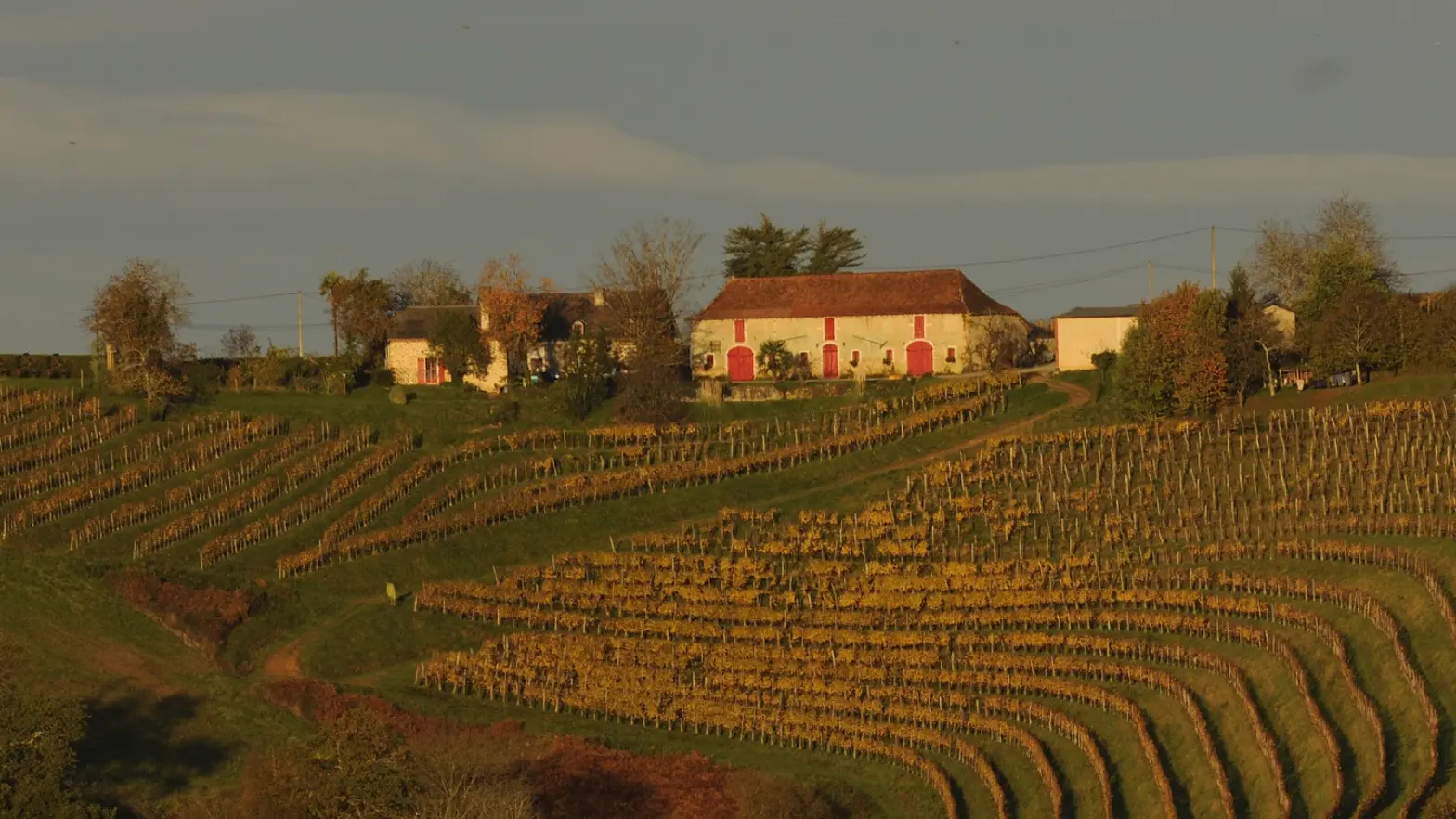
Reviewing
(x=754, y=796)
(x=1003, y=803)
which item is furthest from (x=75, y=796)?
(x=1003, y=803)

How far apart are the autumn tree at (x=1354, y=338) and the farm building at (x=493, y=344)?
33.0 m

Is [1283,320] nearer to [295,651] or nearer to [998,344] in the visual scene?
[998,344]

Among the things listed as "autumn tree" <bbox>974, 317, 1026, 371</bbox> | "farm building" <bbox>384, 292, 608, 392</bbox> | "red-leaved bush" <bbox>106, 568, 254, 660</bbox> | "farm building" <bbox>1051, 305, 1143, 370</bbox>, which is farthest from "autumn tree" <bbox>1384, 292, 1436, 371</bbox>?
"red-leaved bush" <bbox>106, 568, 254, 660</bbox>

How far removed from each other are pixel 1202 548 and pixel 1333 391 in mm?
20001

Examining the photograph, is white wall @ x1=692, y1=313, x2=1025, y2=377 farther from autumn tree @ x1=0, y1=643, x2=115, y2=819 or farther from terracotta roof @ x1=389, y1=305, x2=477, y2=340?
autumn tree @ x1=0, y1=643, x2=115, y2=819

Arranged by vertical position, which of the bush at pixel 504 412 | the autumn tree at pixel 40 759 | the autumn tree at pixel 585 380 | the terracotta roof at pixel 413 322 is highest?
the terracotta roof at pixel 413 322

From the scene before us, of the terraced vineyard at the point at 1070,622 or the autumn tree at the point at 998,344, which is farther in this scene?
the autumn tree at the point at 998,344

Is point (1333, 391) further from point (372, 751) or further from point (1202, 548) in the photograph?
point (372, 751)

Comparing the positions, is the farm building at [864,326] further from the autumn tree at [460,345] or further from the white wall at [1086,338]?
the autumn tree at [460,345]

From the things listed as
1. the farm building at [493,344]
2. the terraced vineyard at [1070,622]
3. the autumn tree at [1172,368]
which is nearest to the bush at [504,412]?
the farm building at [493,344]

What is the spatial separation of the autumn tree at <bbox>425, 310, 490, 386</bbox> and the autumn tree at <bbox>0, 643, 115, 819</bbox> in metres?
43.9

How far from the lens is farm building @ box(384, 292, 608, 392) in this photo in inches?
4102

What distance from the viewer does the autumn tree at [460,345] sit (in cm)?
10338

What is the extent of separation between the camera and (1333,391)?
88125 millimetres
